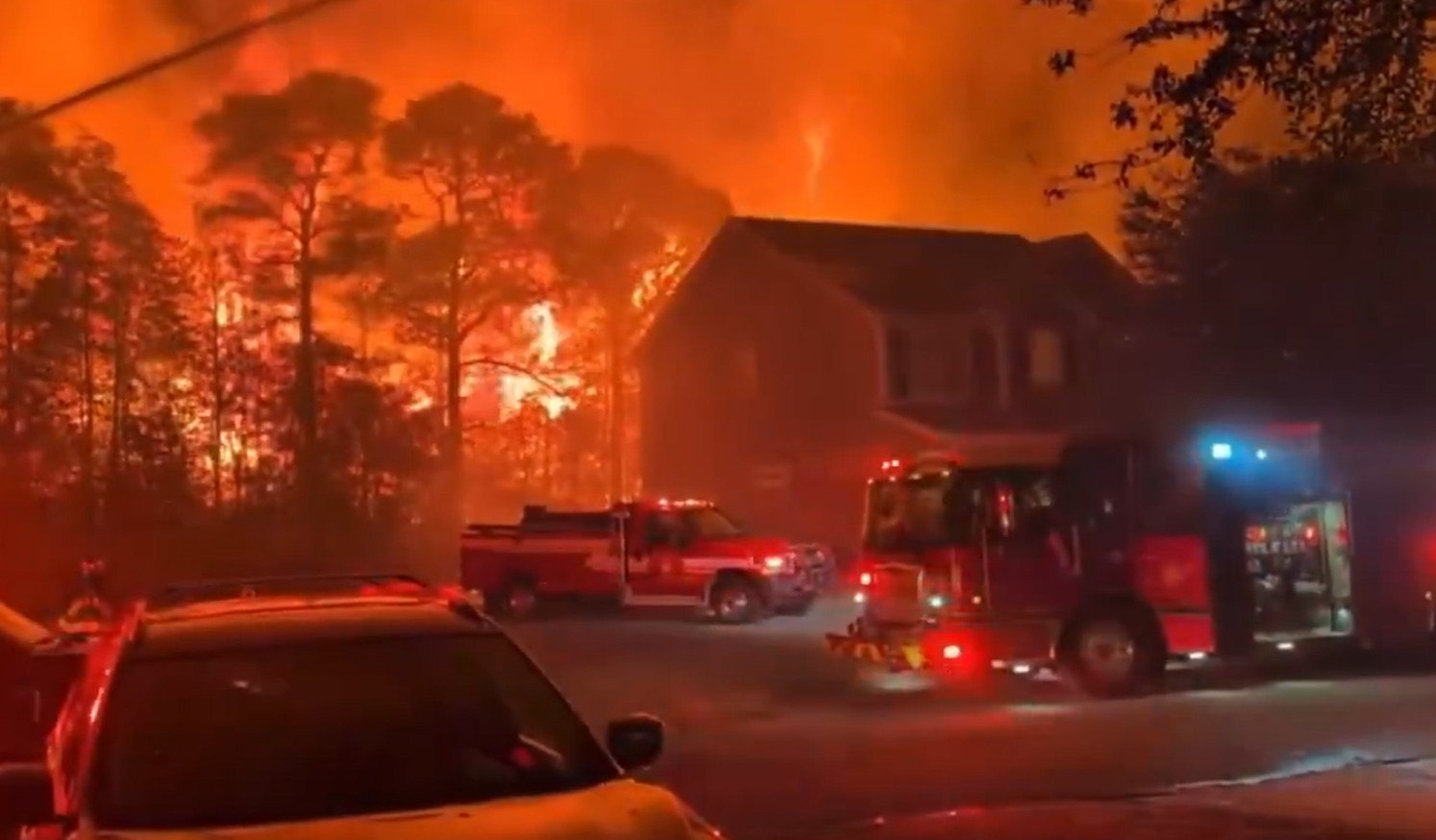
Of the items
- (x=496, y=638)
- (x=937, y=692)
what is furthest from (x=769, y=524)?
(x=496, y=638)

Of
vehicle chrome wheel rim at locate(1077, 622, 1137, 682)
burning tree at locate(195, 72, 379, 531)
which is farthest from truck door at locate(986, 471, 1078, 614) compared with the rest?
burning tree at locate(195, 72, 379, 531)

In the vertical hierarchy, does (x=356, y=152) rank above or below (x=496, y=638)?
above

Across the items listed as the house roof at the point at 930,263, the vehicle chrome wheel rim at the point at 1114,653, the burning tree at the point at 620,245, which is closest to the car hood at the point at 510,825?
the vehicle chrome wheel rim at the point at 1114,653

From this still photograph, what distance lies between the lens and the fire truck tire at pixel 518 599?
3130 cm

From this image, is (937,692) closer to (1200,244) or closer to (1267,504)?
(1267,504)

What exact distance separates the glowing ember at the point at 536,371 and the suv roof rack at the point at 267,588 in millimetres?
40823

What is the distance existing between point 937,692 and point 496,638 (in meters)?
13.4

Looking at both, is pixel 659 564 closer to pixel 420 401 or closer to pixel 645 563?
pixel 645 563

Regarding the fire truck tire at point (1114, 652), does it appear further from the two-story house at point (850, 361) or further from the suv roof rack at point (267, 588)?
the two-story house at point (850, 361)

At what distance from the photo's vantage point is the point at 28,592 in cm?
3278

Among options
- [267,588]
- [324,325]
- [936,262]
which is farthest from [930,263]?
[267,588]

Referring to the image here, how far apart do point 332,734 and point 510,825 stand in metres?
1.04

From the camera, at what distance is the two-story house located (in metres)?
42.7

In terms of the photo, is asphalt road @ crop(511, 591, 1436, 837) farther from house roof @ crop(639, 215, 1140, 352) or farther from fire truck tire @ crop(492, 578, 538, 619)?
house roof @ crop(639, 215, 1140, 352)
